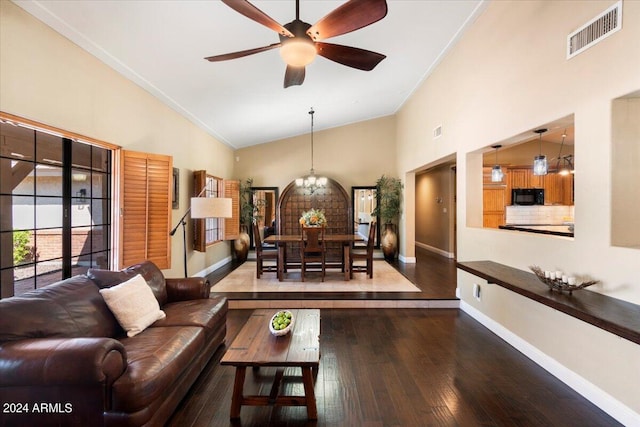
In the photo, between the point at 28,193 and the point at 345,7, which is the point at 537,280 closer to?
the point at 345,7

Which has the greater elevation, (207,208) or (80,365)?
(207,208)

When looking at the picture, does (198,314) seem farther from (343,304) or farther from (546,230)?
(546,230)

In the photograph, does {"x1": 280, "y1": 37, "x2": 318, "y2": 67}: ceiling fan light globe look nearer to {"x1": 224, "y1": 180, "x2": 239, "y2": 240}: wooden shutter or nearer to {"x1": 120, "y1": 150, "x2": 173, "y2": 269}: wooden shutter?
{"x1": 120, "y1": 150, "x2": 173, "y2": 269}: wooden shutter

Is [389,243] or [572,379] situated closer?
[572,379]

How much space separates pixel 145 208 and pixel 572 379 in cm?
467

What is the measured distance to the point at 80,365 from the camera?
158cm

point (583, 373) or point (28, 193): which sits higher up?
point (28, 193)

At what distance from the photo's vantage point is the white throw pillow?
2.29 m

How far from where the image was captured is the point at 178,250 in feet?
15.8

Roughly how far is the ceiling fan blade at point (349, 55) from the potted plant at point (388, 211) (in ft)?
16.0

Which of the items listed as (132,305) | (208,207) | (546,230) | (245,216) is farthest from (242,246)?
(546,230)

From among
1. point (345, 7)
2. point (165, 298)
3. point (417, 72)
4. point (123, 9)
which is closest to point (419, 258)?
point (417, 72)

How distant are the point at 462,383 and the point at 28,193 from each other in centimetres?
405

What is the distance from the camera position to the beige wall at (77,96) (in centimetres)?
227
